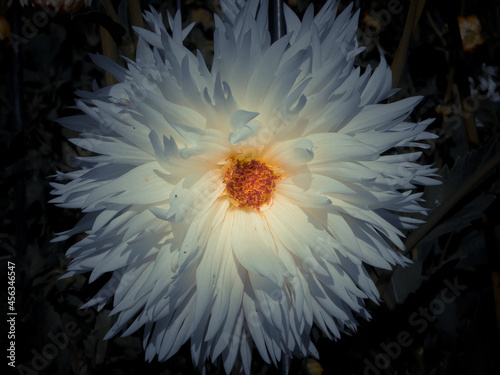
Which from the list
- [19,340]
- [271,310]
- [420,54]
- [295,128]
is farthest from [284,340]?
[420,54]

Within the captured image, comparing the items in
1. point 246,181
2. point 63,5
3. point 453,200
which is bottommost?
point 453,200

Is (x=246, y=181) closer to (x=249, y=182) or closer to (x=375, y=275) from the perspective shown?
(x=249, y=182)

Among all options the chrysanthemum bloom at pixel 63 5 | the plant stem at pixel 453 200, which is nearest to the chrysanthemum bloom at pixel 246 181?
the plant stem at pixel 453 200

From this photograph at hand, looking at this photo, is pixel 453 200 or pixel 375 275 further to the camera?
pixel 375 275

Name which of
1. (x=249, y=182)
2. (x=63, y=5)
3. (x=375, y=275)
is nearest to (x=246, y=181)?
(x=249, y=182)

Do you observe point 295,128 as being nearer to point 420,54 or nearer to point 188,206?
point 188,206

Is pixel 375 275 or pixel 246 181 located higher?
pixel 246 181

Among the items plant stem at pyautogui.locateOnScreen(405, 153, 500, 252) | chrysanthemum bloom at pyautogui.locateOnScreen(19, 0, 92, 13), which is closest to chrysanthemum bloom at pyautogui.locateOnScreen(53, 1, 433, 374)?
plant stem at pyautogui.locateOnScreen(405, 153, 500, 252)
